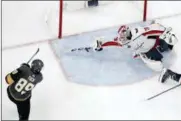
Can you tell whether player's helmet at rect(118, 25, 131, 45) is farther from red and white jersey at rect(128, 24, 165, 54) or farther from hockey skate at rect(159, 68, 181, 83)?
hockey skate at rect(159, 68, 181, 83)

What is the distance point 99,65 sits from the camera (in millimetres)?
1647

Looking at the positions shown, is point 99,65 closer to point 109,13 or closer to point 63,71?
point 63,71

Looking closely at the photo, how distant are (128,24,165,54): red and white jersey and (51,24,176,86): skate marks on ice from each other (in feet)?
0.27

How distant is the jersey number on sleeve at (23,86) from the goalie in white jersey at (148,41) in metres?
0.42

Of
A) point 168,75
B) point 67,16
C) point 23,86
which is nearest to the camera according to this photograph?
point 23,86

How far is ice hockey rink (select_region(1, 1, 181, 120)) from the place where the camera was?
1445 mm

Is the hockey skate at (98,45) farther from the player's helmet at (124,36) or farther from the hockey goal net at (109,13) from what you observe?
the hockey goal net at (109,13)

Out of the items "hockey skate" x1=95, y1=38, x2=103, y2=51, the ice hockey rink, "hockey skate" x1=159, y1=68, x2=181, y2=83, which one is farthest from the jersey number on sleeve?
"hockey skate" x1=159, y1=68, x2=181, y2=83

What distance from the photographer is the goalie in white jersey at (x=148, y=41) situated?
1.57 m

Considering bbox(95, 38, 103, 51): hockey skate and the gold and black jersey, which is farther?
bbox(95, 38, 103, 51): hockey skate

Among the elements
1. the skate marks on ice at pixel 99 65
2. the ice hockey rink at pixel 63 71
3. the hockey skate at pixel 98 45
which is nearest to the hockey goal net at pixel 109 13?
the ice hockey rink at pixel 63 71

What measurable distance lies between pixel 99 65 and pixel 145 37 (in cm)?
21

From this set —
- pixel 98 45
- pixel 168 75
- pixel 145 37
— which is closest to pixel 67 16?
pixel 98 45

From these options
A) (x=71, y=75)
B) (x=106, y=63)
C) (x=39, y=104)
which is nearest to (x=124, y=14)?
(x=106, y=63)
